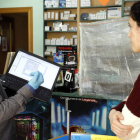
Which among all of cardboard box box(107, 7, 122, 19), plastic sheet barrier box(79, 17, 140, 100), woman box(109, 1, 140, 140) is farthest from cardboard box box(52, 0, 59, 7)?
woman box(109, 1, 140, 140)

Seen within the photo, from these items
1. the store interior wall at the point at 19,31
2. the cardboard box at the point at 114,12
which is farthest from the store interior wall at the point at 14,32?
the cardboard box at the point at 114,12

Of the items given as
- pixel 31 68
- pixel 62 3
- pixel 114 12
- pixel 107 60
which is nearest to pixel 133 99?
pixel 31 68

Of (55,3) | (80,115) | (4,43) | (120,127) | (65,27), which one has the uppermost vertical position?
(55,3)

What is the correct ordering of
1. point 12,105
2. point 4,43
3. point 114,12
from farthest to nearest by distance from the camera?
point 4,43
point 114,12
point 12,105

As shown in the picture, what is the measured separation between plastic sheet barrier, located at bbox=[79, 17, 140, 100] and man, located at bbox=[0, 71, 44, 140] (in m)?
0.72

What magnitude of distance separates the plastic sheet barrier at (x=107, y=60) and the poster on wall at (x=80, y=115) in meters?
0.10

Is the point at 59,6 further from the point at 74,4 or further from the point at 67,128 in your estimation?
the point at 67,128

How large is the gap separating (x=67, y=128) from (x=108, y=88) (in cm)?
55

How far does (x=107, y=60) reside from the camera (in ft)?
5.91

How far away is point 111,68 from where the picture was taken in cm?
180

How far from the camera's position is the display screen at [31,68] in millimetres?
1431

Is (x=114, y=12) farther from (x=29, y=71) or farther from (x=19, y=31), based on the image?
(x=29, y=71)

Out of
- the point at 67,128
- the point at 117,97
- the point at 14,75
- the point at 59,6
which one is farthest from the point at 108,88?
the point at 59,6

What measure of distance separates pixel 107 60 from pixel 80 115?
1.88 ft
